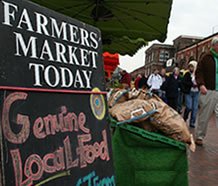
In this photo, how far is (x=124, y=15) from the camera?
5156mm

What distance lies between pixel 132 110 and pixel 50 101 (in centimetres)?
114

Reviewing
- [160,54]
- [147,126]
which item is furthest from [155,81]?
[160,54]

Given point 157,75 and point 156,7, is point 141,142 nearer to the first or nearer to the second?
point 156,7

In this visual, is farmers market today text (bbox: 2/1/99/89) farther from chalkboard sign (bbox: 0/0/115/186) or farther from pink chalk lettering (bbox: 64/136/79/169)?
pink chalk lettering (bbox: 64/136/79/169)

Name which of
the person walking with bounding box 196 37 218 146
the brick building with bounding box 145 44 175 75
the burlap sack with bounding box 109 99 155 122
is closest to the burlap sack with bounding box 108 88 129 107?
the burlap sack with bounding box 109 99 155 122

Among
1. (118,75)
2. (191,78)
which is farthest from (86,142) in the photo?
(118,75)

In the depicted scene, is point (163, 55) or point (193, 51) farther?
point (163, 55)

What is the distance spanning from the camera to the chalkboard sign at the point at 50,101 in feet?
4.50

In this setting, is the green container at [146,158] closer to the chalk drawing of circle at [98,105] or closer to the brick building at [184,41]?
the chalk drawing of circle at [98,105]

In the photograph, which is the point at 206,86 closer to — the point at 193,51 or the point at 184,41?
the point at 193,51

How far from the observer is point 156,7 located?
468cm

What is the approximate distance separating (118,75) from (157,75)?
2.75m

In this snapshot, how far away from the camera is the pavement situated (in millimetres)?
3713

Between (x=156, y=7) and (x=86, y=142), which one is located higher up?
(x=156, y=7)
